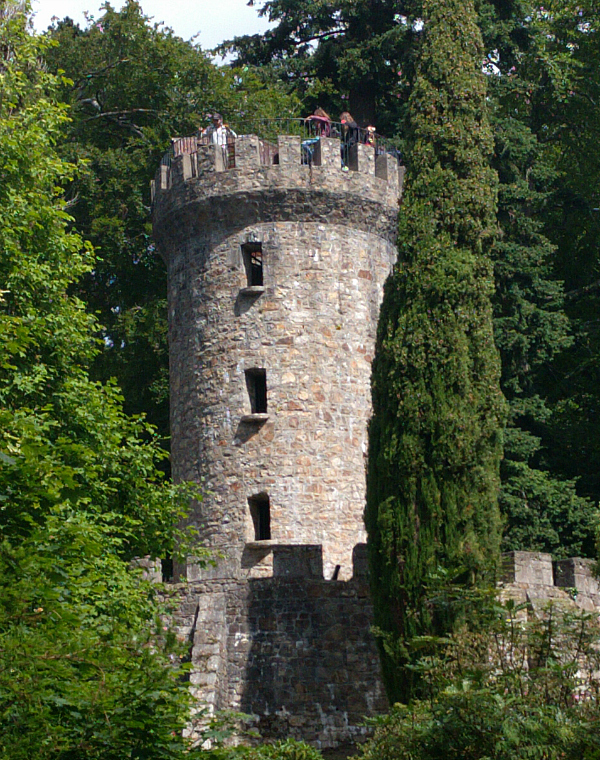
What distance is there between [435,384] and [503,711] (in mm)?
7321

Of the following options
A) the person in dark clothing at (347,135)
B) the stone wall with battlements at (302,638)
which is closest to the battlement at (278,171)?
the person in dark clothing at (347,135)

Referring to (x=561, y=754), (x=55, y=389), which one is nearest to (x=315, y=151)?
(x=55, y=389)

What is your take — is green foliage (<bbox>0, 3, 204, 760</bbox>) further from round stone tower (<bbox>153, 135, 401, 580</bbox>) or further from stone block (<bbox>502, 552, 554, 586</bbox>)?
stone block (<bbox>502, 552, 554, 586</bbox>)

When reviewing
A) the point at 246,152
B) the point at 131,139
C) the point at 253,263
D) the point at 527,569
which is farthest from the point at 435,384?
the point at 131,139

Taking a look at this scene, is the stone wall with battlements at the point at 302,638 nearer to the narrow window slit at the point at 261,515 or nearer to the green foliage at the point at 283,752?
the narrow window slit at the point at 261,515

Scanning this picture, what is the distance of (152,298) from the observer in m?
31.0

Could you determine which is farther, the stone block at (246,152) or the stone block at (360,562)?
the stone block at (246,152)

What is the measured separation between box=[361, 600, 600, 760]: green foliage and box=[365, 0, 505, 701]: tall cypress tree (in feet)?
8.53

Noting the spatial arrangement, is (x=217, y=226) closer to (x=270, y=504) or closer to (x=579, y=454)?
(x=270, y=504)

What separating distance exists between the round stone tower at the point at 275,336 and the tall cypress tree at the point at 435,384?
3181 millimetres

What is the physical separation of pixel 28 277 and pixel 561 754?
10.1 meters

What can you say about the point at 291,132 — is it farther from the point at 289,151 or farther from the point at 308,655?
the point at 308,655

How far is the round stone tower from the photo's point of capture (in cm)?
2361

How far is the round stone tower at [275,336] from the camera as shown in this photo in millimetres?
23609
